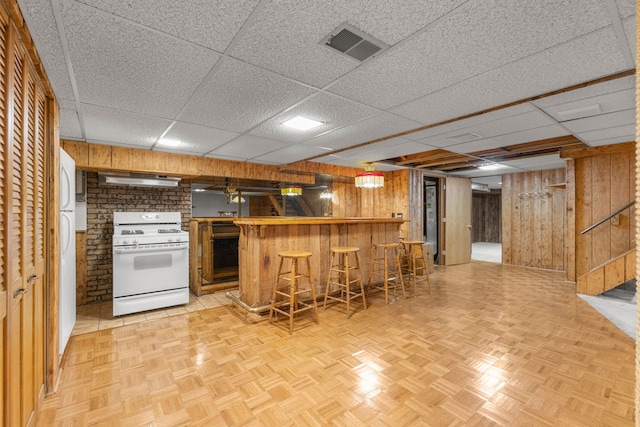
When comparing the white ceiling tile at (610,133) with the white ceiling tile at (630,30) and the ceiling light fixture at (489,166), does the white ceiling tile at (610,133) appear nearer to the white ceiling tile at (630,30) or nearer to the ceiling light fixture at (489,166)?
the ceiling light fixture at (489,166)

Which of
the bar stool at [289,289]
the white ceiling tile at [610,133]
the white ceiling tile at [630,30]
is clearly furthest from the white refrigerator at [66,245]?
the white ceiling tile at [610,133]

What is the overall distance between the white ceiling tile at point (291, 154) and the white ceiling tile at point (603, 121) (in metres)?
2.93

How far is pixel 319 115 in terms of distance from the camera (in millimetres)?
2764

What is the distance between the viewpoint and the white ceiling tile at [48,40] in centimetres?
128

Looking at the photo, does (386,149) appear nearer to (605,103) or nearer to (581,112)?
(581,112)

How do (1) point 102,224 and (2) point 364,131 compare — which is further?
(1) point 102,224

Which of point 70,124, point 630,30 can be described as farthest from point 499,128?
point 70,124

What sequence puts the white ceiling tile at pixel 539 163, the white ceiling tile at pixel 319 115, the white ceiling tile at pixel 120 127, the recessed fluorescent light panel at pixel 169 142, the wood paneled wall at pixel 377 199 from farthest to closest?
the wood paneled wall at pixel 377 199
the white ceiling tile at pixel 539 163
the recessed fluorescent light panel at pixel 169 142
the white ceiling tile at pixel 120 127
the white ceiling tile at pixel 319 115

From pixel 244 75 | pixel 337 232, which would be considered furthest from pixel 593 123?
pixel 244 75

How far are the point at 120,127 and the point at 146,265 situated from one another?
1.66m

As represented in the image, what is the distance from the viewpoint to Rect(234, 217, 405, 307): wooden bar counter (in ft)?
11.5

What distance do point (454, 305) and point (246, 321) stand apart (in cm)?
268

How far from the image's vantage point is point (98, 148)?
3.77 m

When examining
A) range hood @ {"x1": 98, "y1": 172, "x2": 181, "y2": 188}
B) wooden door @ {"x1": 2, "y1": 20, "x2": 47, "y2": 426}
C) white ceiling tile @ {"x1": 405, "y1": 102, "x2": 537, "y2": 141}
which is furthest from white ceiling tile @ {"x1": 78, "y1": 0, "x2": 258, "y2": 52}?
range hood @ {"x1": 98, "y1": 172, "x2": 181, "y2": 188}
